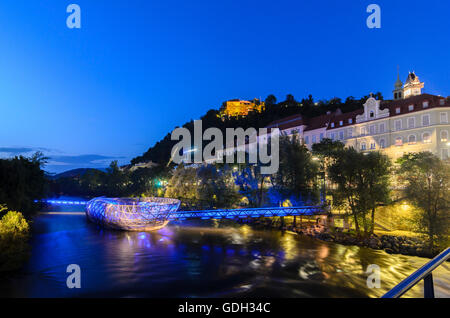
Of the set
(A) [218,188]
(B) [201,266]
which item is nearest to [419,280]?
(B) [201,266]

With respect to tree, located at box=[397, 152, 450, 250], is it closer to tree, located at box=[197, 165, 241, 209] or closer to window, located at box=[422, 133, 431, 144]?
window, located at box=[422, 133, 431, 144]

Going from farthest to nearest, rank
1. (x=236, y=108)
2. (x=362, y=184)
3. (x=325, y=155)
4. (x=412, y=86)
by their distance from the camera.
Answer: (x=236, y=108) < (x=412, y=86) < (x=325, y=155) < (x=362, y=184)

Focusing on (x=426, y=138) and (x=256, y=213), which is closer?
(x=256, y=213)

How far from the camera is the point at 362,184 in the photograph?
27547 millimetres

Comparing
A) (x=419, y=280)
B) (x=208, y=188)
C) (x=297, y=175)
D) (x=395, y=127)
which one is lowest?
(x=208, y=188)

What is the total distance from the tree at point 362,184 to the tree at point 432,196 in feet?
12.9

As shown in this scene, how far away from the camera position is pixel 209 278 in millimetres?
17203

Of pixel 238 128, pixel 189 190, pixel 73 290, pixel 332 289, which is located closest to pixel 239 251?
pixel 332 289

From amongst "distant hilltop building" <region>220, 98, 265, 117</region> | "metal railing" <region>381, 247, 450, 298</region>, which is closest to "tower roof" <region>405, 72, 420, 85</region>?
"distant hilltop building" <region>220, 98, 265, 117</region>

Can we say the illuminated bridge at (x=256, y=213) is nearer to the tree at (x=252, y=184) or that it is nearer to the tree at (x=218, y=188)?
the tree at (x=252, y=184)

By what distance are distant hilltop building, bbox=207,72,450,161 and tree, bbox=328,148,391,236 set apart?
14978 mm

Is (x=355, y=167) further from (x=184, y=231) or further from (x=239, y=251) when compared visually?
(x=184, y=231)

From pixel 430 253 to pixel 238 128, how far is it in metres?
80.0

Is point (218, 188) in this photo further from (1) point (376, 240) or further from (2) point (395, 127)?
(2) point (395, 127)
